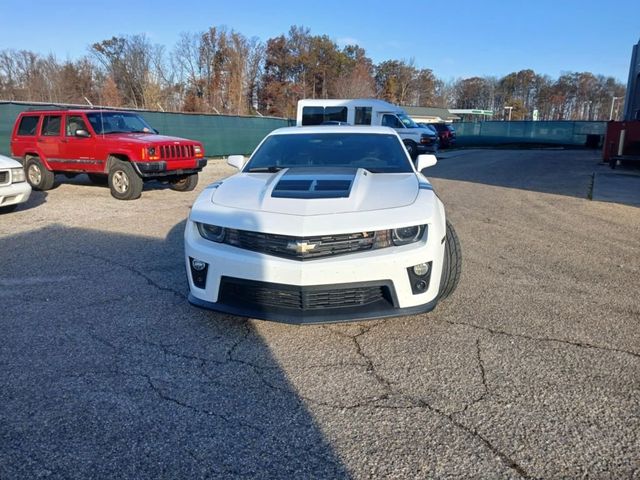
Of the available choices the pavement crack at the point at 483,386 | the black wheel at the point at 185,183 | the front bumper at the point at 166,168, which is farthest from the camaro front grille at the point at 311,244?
the black wheel at the point at 185,183

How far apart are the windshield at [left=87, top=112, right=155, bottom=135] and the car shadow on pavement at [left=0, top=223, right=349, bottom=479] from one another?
6.35 meters

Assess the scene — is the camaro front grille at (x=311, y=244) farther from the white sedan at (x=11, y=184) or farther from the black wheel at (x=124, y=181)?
the black wheel at (x=124, y=181)

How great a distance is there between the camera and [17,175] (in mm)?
8047

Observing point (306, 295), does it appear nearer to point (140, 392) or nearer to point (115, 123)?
point (140, 392)

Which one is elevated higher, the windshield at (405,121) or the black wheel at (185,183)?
the windshield at (405,121)

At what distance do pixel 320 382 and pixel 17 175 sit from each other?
24.8ft

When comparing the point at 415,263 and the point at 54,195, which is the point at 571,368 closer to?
the point at 415,263

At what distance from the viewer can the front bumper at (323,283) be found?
312cm

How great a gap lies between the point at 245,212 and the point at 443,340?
173 centimetres

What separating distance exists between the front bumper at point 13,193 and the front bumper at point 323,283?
6257 mm

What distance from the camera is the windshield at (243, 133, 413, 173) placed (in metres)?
4.65

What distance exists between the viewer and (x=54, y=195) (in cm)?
1066

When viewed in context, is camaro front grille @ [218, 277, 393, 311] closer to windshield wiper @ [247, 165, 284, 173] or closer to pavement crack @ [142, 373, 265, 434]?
pavement crack @ [142, 373, 265, 434]

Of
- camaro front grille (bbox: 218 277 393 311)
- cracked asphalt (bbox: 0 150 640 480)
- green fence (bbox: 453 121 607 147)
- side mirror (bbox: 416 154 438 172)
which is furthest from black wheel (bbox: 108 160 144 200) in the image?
green fence (bbox: 453 121 607 147)
